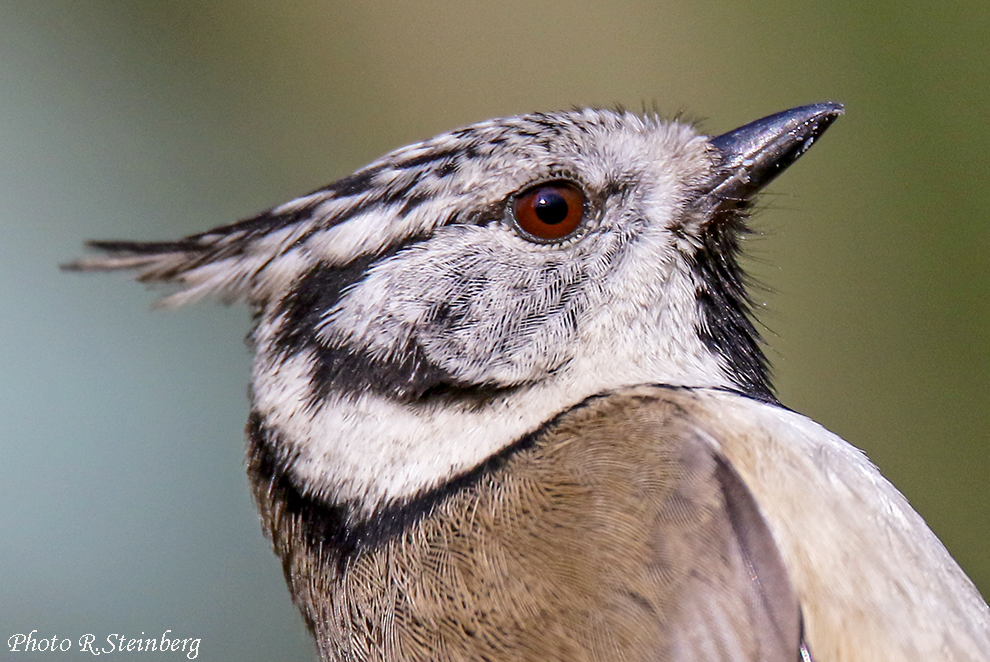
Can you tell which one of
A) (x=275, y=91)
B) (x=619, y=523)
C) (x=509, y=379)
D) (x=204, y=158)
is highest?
(x=275, y=91)

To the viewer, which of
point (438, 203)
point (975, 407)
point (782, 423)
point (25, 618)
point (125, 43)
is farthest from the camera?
point (975, 407)

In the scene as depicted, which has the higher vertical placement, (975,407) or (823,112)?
(823,112)

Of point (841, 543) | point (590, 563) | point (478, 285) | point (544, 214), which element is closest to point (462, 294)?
point (478, 285)

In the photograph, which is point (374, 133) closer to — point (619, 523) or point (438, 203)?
point (438, 203)

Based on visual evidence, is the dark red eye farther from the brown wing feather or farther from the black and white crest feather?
the brown wing feather

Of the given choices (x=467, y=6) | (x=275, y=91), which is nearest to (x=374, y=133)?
(x=275, y=91)

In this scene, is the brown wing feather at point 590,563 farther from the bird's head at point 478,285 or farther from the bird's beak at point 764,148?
the bird's beak at point 764,148

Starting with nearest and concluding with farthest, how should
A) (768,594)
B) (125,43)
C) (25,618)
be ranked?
(768,594) → (25,618) → (125,43)
